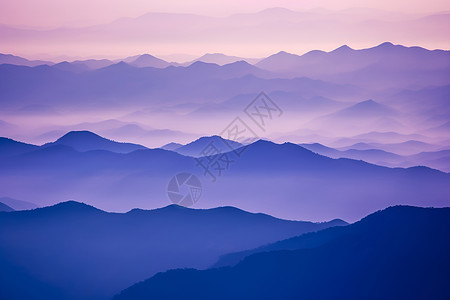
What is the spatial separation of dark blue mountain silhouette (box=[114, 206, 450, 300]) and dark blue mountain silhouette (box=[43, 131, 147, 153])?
64707mm

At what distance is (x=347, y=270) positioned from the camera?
3406 cm

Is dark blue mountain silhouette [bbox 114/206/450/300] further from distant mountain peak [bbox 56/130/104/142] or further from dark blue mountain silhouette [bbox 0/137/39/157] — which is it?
distant mountain peak [bbox 56/130/104/142]

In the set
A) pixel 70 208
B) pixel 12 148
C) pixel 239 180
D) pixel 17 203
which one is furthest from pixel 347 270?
pixel 12 148

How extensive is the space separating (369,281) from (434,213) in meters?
8.24

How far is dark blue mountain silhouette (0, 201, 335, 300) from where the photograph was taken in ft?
132

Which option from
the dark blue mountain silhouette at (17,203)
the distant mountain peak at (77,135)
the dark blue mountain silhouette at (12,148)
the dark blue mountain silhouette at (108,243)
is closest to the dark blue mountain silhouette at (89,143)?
the distant mountain peak at (77,135)

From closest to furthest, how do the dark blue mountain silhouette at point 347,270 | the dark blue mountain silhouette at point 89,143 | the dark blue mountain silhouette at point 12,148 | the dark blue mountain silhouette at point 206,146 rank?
the dark blue mountain silhouette at point 347,270 < the dark blue mountain silhouette at point 12,148 < the dark blue mountain silhouette at point 206,146 < the dark blue mountain silhouette at point 89,143

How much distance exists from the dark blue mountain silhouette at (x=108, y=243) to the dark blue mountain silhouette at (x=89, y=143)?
48.0 meters

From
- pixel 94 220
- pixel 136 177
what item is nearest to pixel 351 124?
pixel 136 177

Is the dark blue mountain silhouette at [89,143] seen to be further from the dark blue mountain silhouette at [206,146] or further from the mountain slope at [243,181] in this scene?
the dark blue mountain silhouette at [206,146]

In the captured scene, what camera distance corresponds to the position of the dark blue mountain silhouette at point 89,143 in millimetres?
99250

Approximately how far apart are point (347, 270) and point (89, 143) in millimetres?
74044

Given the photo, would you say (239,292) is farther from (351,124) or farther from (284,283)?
(351,124)

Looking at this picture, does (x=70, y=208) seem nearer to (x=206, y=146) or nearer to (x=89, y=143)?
(x=206, y=146)
